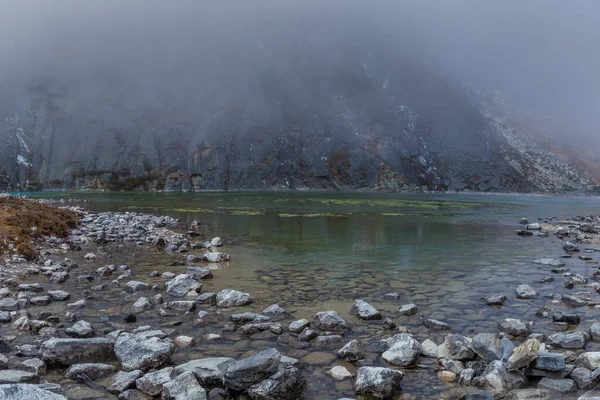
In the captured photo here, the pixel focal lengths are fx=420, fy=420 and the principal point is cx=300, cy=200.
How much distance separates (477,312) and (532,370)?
415 centimetres

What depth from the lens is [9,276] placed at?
14.5 m

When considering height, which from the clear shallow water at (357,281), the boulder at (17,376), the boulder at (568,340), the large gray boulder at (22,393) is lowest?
the clear shallow water at (357,281)

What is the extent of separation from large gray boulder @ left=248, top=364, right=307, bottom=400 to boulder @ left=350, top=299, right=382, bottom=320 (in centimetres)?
408

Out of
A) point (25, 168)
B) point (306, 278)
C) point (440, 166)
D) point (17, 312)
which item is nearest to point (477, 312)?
point (306, 278)

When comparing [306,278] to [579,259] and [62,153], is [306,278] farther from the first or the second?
[62,153]

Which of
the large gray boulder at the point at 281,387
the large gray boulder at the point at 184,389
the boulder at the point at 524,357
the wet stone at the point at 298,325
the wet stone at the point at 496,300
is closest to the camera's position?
the large gray boulder at the point at 184,389

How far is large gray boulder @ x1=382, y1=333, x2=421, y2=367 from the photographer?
26.1 feet

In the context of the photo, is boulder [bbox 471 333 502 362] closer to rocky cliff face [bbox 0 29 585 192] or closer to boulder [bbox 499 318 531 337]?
boulder [bbox 499 318 531 337]

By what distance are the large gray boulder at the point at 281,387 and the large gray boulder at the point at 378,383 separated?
0.94 metres

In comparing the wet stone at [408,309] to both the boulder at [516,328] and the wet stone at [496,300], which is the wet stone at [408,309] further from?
the wet stone at [496,300]

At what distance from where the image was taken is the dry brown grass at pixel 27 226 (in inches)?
707

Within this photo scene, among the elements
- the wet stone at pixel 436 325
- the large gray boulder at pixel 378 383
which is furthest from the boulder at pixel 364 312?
the large gray boulder at pixel 378 383

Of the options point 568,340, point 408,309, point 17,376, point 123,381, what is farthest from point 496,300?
point 17,376

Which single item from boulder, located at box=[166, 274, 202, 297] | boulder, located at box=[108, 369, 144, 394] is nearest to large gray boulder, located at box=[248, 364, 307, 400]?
boulder, located at box=[108, 369, 144, 394]
